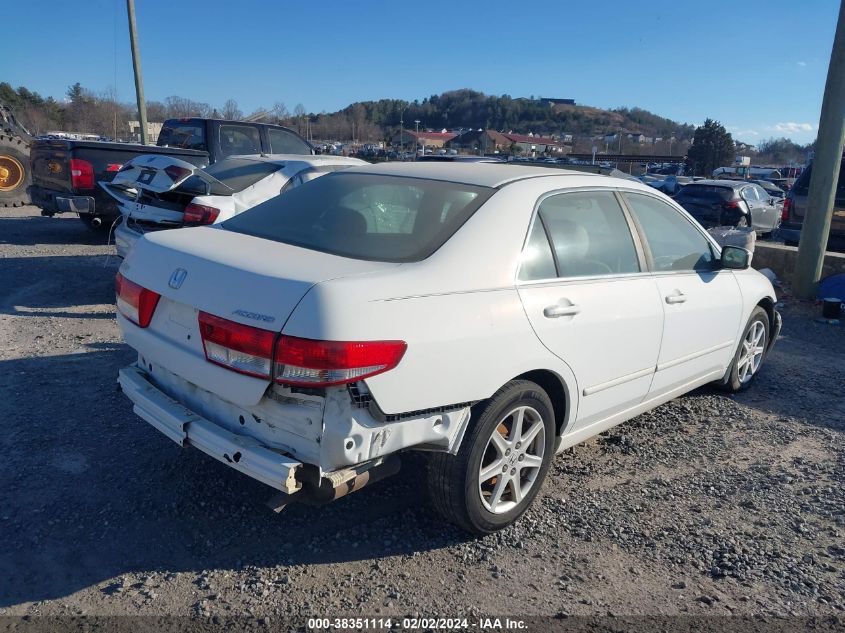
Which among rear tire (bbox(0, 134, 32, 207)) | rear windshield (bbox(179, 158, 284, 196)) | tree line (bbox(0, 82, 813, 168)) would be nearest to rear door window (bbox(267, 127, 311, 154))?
rear windshield (bbox(179, 158, 284, 196))

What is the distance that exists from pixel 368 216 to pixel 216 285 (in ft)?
3.29

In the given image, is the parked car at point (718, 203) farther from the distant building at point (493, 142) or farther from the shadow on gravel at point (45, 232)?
the distant building at point (493, 142)

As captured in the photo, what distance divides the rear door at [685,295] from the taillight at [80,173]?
7999 millimetres

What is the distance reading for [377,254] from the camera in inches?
121

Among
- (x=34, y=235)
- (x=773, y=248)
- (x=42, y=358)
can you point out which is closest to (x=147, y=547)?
(x=42, y=358)

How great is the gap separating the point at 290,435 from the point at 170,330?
2.76 ft

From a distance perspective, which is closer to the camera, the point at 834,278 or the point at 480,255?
the point at 480,255

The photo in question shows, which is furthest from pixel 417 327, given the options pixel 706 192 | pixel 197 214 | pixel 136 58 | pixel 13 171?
pixel 136 58

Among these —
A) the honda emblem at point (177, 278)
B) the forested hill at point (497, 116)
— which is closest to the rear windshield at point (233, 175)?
the honda emblem at point (177, 278)

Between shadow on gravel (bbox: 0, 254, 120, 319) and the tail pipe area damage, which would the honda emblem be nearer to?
the tail pipe area damage

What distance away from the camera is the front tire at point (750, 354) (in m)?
5.19

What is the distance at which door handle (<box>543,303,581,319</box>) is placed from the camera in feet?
10.6

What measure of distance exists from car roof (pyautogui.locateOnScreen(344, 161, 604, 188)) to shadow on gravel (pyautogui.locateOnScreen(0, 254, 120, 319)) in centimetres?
395

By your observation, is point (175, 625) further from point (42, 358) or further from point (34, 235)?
point (34, 235)
